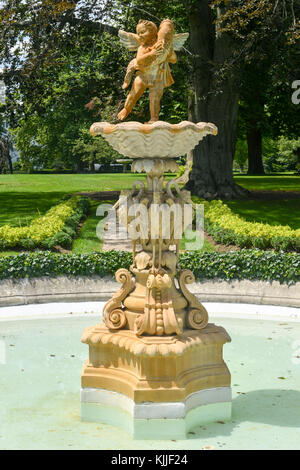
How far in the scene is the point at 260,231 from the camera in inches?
583

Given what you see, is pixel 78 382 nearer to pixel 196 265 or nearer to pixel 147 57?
pixel 147 57

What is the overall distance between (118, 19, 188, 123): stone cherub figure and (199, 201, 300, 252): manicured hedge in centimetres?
761

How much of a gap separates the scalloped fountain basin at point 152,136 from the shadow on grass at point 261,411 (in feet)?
9.93

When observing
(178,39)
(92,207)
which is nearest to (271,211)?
(92,207)

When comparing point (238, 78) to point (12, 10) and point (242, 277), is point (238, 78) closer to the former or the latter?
point (12, 10)

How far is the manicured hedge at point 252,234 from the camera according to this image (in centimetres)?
1423

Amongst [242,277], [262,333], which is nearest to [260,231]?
[242,277]

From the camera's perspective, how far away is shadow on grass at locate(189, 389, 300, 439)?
6.57 metres

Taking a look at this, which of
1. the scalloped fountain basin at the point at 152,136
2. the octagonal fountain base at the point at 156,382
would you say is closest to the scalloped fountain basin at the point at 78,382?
the octagonal fountain base at the point at 156,382

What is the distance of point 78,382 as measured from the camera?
7.94 meters

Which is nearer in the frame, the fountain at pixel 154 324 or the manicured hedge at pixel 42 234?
the fountain at pixel 154 324

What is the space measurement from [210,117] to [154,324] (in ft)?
56.8

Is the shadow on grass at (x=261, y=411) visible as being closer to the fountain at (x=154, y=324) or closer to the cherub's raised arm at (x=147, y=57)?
the fountain at (x=154, y=324)
